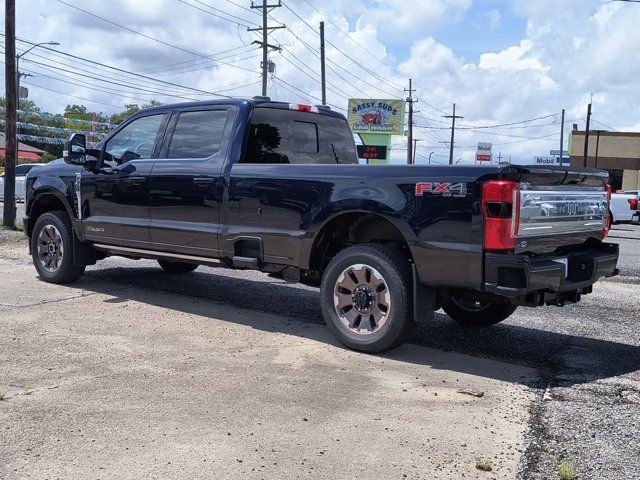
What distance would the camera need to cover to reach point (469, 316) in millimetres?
6426

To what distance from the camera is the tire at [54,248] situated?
7.73 metres

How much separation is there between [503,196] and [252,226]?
7.70 ft

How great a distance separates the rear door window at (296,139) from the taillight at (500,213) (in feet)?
8.21

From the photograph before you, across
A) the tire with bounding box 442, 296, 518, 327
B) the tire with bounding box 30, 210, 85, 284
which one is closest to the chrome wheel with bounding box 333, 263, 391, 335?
the tire with bounding box 442, 296, 518, 327

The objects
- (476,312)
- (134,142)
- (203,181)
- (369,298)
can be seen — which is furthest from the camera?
(134,142)

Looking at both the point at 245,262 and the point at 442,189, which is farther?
the point at 245,262

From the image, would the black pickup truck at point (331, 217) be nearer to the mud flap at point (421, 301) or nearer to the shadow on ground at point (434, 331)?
the mud flap at point (421, 301)

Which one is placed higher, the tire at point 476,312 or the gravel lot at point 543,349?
the tire at point 476,312

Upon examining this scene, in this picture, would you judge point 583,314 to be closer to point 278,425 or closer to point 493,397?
point 493,397

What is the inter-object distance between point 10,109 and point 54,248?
947 cm

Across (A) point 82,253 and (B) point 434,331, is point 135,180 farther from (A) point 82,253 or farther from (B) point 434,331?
(B) point 434,331

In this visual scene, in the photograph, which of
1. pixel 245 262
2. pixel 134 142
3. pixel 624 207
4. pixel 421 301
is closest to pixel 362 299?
pixel 421 301

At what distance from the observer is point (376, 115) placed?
59.4m

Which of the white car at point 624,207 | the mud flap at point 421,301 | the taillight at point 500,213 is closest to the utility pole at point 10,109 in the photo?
the mud flap at point 421,301
